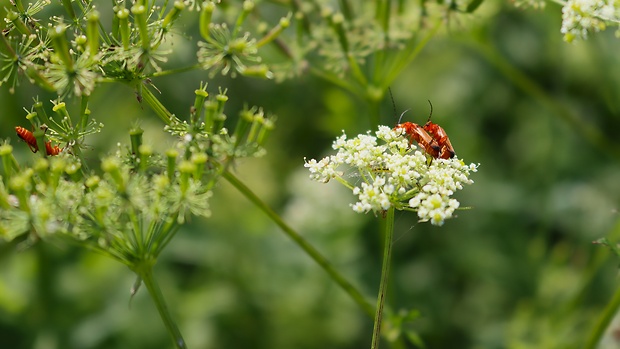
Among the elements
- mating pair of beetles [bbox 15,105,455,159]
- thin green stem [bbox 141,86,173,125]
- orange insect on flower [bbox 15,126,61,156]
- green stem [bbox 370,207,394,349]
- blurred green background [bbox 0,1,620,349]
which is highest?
mating pair of beetles [bbox 15,105,455,159]

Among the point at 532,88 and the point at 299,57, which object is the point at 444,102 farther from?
the point at 299,57

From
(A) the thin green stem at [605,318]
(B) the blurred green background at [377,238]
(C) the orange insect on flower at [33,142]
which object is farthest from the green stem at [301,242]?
(B) the blurred green background at [377,238]

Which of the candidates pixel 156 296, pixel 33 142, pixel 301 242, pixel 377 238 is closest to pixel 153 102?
pixel 33 142

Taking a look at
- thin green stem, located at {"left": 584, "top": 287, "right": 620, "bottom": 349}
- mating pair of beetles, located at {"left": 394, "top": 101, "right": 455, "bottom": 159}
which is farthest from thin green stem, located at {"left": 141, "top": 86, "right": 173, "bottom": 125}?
thin green stem, located at {"left": 584, "top": 287, "right": 620, "bottom": 349}

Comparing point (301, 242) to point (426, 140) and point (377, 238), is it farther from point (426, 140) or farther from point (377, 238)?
point (377, 238)

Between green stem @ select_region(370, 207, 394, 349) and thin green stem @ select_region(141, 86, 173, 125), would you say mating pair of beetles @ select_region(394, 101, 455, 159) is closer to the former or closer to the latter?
green stem @ select_region(370, 207, 394, 349)

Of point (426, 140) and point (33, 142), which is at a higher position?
point (426, 140)
